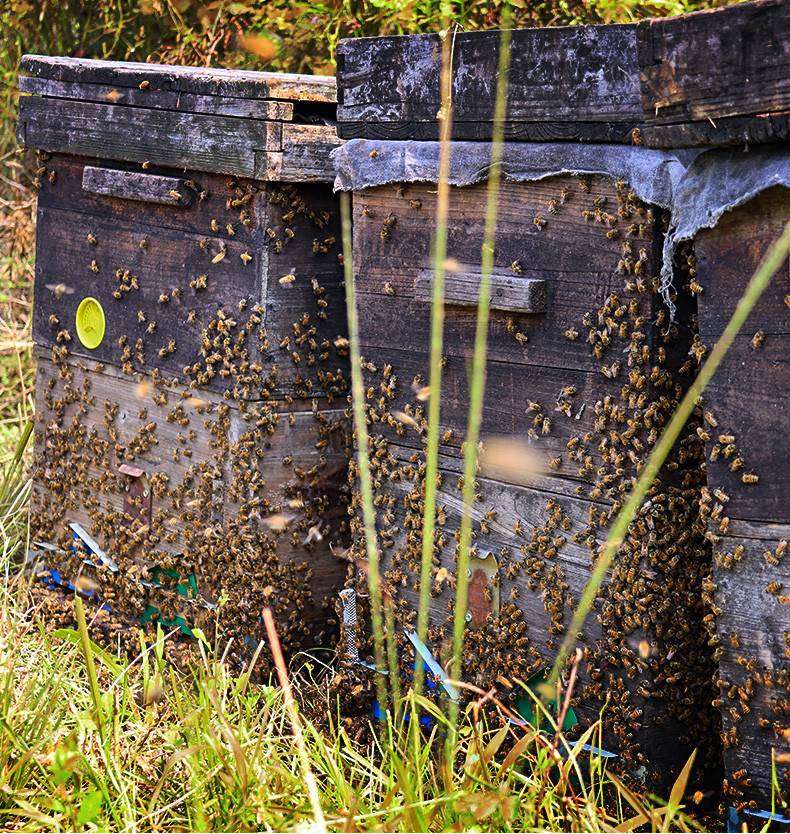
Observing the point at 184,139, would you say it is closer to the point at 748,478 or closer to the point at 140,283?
the point at 140,283

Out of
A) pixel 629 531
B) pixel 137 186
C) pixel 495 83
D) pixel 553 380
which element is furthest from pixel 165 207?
pixel 629 531

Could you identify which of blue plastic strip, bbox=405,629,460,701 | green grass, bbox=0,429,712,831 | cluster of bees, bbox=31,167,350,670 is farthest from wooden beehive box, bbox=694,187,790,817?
cluster of bees, bbox=31,167,350,670

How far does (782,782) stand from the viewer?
6.12 ft

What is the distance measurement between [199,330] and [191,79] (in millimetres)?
723

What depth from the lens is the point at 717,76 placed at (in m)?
1.71

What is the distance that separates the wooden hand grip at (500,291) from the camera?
2127mm

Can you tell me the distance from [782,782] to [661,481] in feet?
2.03

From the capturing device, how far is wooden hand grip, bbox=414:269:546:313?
2.13m

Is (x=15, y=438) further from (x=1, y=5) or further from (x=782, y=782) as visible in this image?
(x=782, y=782)

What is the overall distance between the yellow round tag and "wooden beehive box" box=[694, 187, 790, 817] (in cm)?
207

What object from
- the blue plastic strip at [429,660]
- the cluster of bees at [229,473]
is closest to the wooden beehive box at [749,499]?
the blue plastic strip at [429,660]

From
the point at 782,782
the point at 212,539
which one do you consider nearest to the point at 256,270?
the point at 212,539

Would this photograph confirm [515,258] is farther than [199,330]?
No

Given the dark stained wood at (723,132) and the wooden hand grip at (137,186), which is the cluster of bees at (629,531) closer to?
the dark stained wood at (723,132)
